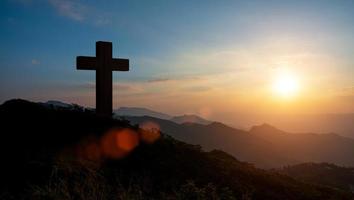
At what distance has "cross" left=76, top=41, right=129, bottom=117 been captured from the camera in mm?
15234

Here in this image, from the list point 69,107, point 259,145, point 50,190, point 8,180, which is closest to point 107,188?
point 50,190

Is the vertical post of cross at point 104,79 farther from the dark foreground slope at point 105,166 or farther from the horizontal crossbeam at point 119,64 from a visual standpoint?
the dark foreground slope at point 105,166

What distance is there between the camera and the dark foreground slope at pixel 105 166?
8.65 m

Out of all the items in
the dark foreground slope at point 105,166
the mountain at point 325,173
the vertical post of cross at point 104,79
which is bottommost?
the mountain at point 325,173

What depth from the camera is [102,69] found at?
610 inches

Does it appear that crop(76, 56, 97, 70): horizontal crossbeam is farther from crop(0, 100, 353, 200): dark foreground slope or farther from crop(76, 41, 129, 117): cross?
crop(0, 100, 353, 200): dark foreground slope

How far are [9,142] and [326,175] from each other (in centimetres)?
1841

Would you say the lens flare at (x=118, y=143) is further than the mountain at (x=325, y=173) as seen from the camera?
No

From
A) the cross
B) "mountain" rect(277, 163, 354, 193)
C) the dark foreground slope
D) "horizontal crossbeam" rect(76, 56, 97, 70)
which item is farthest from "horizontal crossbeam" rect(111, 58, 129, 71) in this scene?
"mountain" rect(277, 163, 354, 193)

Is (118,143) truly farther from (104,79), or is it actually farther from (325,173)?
(325,173)

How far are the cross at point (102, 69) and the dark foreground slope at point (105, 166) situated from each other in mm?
1357

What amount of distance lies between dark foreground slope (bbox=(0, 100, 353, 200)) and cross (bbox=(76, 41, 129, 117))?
1.36 m

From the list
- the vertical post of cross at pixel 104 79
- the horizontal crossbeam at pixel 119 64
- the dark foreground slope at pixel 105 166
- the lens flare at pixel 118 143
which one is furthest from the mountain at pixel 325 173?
the lens flare at pixel 118 143

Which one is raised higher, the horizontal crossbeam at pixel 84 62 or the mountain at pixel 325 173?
the horizontal crossbeam at pixel 84 62
